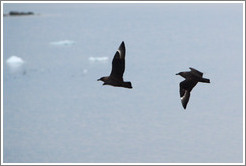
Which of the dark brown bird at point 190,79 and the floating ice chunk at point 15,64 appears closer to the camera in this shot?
the dark brown bird at point 190,79

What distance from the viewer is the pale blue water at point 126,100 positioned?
30.8 meters

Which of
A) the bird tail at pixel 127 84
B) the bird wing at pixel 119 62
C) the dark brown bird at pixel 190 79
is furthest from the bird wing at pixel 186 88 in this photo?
the bird tail at pixel 127 84

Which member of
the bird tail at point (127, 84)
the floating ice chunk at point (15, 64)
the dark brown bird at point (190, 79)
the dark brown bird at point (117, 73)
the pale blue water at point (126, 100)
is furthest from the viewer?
the floating ice chunk at point (15, 64)

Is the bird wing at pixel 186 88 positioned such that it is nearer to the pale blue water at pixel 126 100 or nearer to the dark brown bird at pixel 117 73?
the dark brown bird at pixel 117 73

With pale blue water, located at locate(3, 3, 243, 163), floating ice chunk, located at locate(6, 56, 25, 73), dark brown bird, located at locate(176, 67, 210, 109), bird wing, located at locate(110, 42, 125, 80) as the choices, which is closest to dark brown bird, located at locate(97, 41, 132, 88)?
bird wing, located at locate(110, 42, 125, 80)

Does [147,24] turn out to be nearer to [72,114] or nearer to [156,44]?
[156,44]

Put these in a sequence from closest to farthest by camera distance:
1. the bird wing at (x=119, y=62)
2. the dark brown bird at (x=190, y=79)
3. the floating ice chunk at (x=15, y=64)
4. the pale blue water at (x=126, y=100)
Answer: the bird wing at (x=119, y=62) → the dark brown bird at (x=190, y=79) → the pale blue water at (x=126, y=100) → the floating ice chunk at (x=15, y=64)

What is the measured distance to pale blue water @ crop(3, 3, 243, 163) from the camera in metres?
30.8

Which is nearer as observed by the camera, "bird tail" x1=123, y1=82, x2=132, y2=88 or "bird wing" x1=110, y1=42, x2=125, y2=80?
"bird tail" x1=123, y1=82, x2=132, y2=88

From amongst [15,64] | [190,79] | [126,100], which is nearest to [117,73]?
[190,79]

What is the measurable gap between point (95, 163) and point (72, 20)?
3318cm

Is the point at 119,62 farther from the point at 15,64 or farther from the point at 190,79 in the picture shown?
the point at 15,64

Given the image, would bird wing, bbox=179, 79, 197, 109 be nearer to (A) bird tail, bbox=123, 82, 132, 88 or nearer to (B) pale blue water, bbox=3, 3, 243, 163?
(A) bird tail, bbox=123, 82, 132, 88

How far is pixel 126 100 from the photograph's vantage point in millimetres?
37531
